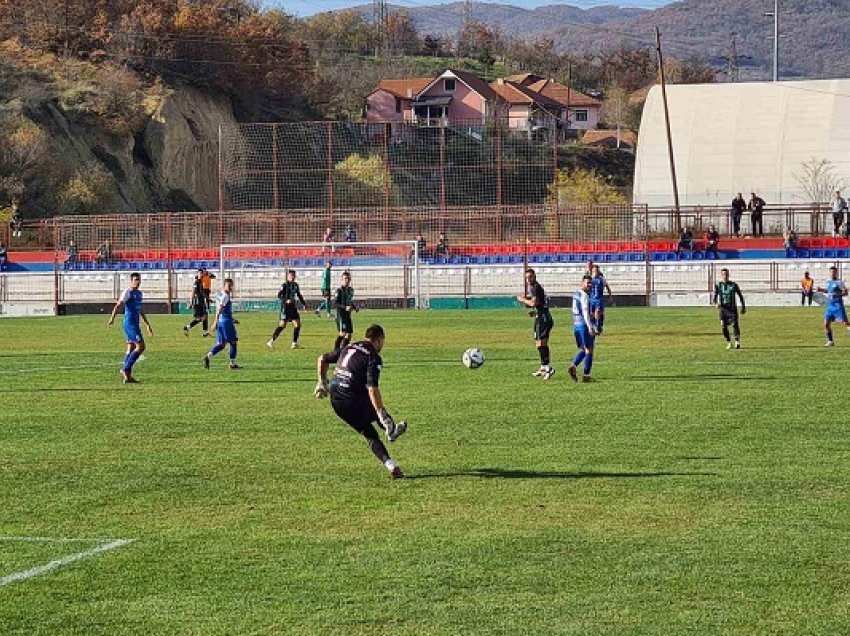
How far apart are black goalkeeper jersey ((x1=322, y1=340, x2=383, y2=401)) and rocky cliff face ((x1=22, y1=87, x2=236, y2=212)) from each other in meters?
71.4

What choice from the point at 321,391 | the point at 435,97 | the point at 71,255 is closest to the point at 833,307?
the point at 321,391

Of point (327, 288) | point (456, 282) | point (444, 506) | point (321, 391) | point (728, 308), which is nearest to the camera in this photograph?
point (444, 506)

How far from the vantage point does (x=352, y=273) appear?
59188 mm

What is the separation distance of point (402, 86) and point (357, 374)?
129112 mm

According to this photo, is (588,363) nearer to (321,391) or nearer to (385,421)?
(321,391)

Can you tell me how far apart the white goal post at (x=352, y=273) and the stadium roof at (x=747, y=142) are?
2303 centimetres

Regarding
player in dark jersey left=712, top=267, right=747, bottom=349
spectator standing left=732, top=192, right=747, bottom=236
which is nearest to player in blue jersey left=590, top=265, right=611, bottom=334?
player in dark jersey left=712, top=267, right=747, bottom=349

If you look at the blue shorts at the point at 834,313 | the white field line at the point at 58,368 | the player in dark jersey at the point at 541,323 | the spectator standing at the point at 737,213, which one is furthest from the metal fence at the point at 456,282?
the player in dark jersey at the point at 541,323

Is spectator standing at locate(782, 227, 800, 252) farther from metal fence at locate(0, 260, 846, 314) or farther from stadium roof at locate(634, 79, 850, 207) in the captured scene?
stadium roof at locate(634, 79, 850, 207)

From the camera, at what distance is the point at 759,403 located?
2114 cm

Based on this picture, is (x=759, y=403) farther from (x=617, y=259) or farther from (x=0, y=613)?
(x=617, y=259)

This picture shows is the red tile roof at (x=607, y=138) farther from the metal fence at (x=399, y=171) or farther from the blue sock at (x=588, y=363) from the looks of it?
the blue sock at (x=588, y=363)

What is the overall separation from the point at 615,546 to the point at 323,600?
2600mm

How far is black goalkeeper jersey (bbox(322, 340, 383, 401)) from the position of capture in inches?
563
